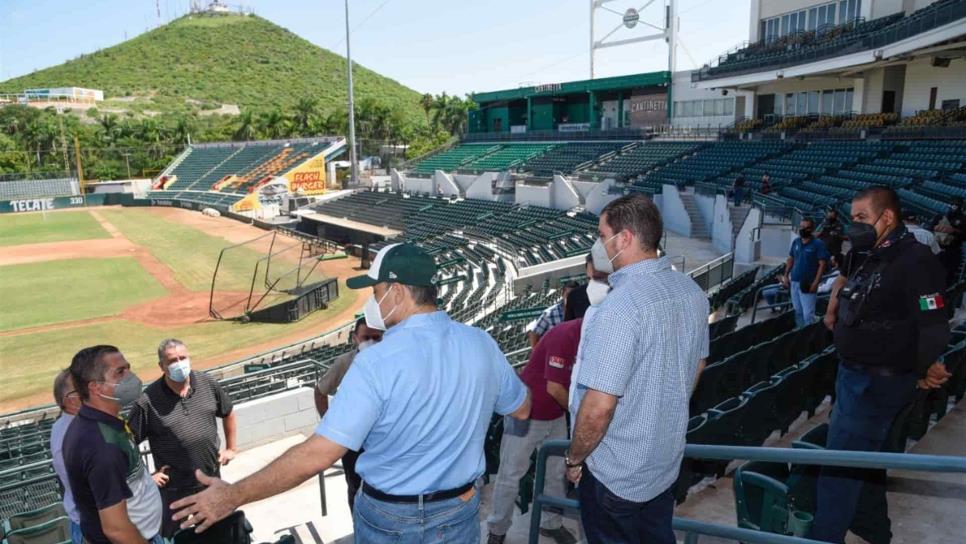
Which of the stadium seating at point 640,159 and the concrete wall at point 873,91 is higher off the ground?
the concrete wall at point 873,91

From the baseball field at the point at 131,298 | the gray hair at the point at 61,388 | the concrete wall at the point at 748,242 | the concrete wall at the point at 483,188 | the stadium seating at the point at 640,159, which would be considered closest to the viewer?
the gray hair at the point at 61,388

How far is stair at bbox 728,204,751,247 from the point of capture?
66.6ft

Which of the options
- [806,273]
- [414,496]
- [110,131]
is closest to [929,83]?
[806,273]

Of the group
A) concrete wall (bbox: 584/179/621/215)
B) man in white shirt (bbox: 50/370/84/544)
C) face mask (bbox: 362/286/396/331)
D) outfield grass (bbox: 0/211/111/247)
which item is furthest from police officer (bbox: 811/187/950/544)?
outfield grass (bbox: 0/211/111/247)

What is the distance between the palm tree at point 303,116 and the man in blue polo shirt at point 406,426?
83.6 m

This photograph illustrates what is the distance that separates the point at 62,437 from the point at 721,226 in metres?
21.3

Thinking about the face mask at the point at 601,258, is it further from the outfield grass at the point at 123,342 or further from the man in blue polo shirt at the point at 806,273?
the outfield grass at the point at 123,342

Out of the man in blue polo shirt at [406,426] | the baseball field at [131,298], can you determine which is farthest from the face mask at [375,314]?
the baseball field at [131,298]

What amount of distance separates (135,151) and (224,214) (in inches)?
1308

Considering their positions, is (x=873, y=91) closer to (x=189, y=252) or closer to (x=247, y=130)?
(x=189, y=252)

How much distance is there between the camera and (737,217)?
20922 mm

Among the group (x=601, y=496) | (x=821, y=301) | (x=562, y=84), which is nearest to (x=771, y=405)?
(x=601, y=496)

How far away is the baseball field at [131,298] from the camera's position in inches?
755

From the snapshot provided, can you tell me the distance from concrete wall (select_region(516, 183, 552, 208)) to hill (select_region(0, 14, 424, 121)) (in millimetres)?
97190
